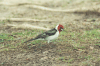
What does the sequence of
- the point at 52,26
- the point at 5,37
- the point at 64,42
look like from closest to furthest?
the point at 64,42 < the point at 5,37 < the point at 52,26

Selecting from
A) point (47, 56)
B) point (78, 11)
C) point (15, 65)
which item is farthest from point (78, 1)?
point (15, 65)

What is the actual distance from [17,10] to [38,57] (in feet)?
19.4

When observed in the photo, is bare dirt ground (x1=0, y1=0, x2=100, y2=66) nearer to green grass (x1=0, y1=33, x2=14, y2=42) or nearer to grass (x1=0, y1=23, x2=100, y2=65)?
grass (x1=0, y1=23, x2=100, y2=65)

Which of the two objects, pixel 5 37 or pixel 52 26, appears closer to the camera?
pixel 5 37

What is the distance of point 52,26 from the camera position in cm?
742

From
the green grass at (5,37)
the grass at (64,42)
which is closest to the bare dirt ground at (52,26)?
the grass at (64,42)

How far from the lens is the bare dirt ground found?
4387mm

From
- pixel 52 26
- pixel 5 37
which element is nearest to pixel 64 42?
pixel 52 26

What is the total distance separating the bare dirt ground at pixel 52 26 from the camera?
4387 mm

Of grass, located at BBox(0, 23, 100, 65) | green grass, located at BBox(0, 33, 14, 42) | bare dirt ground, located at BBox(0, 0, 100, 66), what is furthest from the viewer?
green grass, located at BBox(0, 33, 14, 42)

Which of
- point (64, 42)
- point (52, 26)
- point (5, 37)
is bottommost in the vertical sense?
point (64, 42)

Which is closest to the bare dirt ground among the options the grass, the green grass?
the grass

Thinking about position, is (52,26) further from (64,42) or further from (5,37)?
(5,37)

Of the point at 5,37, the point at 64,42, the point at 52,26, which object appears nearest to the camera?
the point at 64,42
